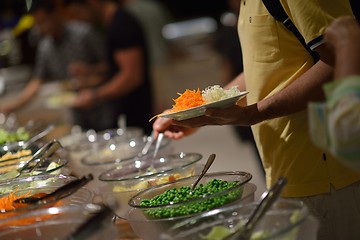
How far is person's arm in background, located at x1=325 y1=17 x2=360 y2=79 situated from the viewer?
51.7 inches

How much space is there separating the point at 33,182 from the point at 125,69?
250cm

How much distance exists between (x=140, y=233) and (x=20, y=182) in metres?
0.54

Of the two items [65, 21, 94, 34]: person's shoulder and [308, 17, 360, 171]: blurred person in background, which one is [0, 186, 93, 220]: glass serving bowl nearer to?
[308, 17, 360, 171]: blurred person in background

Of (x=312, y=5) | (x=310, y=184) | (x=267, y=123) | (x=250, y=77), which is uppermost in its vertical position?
(x=312, y=5)

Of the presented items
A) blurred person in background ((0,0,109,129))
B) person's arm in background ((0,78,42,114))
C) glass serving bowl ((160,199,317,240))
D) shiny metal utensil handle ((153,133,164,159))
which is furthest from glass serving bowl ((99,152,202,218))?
person's arm in background ((0,78,42,114))

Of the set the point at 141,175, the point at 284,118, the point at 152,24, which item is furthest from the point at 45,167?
the point at 152,24

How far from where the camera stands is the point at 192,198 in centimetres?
176

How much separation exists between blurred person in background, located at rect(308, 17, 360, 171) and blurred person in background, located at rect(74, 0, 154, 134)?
10.8ft

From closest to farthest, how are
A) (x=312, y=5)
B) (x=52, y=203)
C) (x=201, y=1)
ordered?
(x=312, y=5) → (x=52, y=203) → (x=201, y=1)

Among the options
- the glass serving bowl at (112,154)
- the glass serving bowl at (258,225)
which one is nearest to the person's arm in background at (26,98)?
the glass serving bowl at (112,154)

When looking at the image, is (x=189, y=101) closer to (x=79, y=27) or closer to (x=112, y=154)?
(x=112, y=154)

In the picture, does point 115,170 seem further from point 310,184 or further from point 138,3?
point 138,3

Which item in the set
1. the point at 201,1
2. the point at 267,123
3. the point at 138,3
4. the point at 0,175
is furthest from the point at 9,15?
the point at 267,123

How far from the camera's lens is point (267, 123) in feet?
6.83
